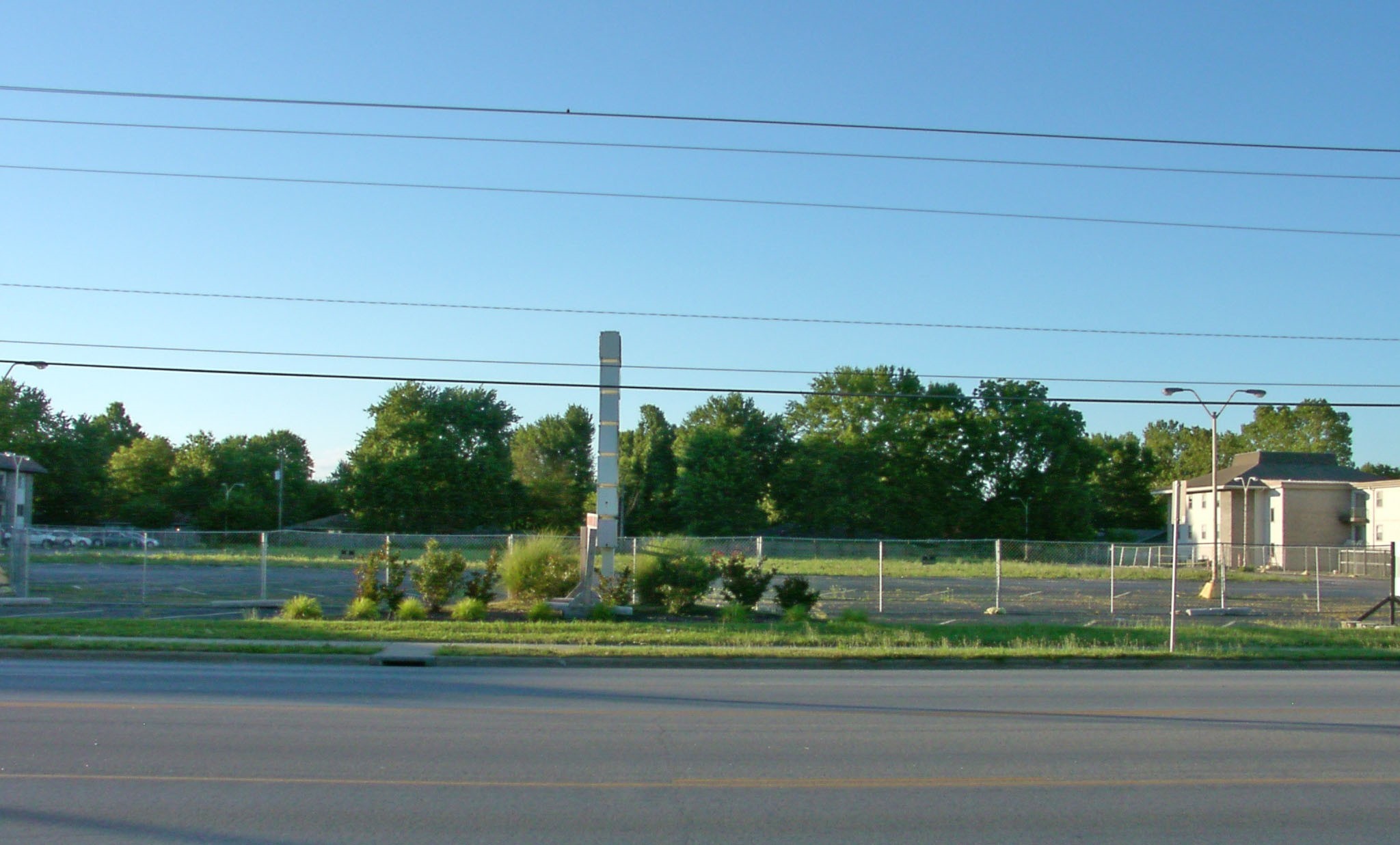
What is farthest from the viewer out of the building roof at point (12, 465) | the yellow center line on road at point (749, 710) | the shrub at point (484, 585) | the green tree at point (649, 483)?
the green tree at point (649, 483)

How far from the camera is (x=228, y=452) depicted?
9075cm

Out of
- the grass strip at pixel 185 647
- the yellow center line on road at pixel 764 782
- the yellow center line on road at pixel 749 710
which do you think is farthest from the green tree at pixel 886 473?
the yellow center line on road at pixel 764 782

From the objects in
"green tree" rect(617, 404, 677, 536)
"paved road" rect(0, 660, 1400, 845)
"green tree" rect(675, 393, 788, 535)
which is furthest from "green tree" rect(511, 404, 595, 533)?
"paved road" rect(0, 660, 1400, 845)

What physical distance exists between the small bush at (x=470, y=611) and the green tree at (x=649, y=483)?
68701 mm

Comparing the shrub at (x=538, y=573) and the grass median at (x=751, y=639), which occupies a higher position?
the shrub at (x=538, y=573)

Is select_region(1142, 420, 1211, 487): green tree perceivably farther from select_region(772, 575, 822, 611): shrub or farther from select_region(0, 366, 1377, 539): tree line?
select_region(772, 575, 822, 611): shrub

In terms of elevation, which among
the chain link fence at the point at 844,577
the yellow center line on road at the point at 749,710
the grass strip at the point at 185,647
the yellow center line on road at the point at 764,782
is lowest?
the chain link fence at the point at 844,577

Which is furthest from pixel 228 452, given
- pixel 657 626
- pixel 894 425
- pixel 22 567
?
pixel 657 626

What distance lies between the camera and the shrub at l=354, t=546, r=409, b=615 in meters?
23.9

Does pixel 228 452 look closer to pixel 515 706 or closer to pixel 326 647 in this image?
pixel 326 647

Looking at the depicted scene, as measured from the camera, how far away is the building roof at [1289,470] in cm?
6781

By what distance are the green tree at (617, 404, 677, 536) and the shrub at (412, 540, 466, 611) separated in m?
67.3

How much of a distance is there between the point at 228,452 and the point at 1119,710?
90.0 metres

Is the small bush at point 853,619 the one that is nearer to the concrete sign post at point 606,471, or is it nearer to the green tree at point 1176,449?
the concrete sign post at point 606,471
